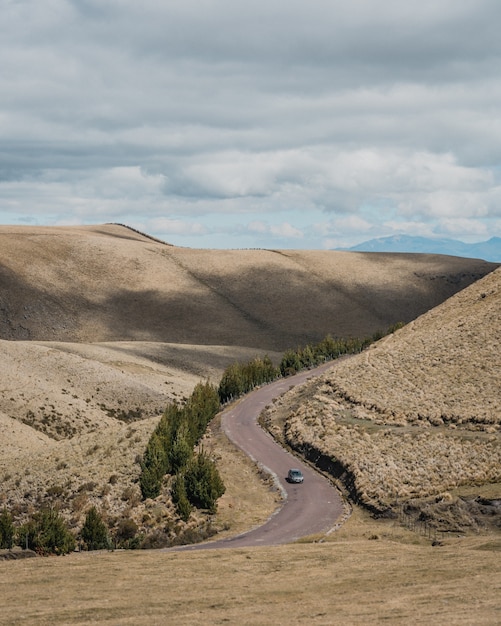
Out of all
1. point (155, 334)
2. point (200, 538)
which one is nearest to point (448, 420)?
point (200, 538)

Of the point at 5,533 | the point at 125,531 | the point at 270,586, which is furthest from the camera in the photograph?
the point at 125,531

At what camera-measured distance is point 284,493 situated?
5469 centimetres

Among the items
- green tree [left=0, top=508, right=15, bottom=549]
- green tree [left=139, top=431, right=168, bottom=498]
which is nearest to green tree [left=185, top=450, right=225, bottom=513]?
green tree [left=139, top=431, right=168, bottom=498]

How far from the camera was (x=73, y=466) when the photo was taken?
203 ft

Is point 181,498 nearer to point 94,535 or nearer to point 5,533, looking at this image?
point 94,535

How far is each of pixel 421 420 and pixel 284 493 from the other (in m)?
15.9

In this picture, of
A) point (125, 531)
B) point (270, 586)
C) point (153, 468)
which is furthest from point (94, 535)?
point (270, 586)

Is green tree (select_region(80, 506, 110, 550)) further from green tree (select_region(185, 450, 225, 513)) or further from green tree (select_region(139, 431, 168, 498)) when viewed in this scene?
green tree (select_region(139, 431, 168, 498))

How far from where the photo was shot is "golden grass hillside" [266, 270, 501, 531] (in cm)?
5062

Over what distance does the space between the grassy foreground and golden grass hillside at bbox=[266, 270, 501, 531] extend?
10.8 m

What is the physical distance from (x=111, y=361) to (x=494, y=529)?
87.2 meters

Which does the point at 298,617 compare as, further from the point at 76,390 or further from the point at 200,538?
the point at 76,390

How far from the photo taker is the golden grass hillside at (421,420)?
50625 millimetres

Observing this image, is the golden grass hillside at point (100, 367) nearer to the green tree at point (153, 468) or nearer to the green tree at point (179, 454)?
the green tree at point (153, 468)
